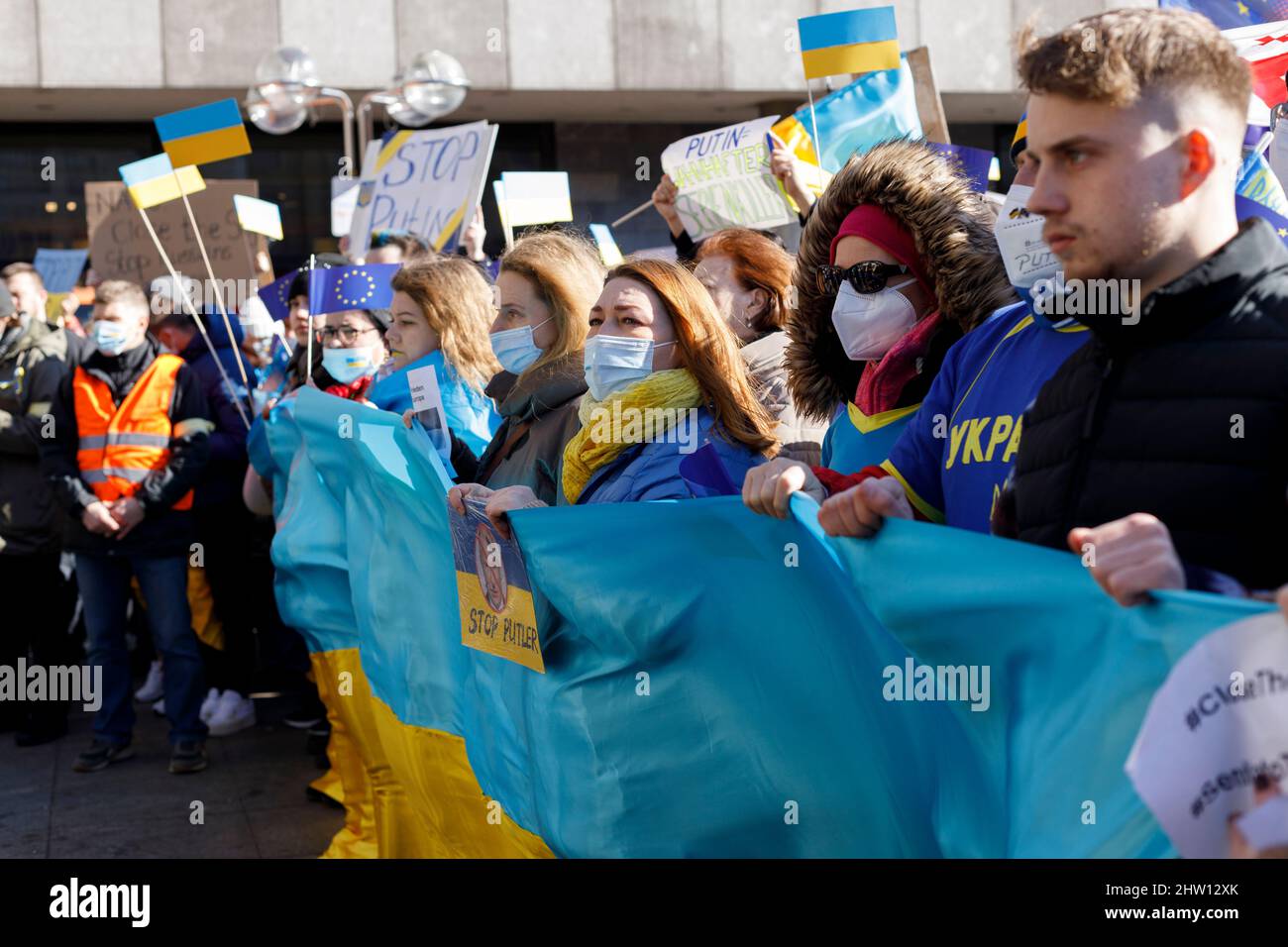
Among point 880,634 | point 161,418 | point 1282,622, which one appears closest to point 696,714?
point 880,634

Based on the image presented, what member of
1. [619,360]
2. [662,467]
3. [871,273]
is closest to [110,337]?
[619,360]

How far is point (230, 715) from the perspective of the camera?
7.74m

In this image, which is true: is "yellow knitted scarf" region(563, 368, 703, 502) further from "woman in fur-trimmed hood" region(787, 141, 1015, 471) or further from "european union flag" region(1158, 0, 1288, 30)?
"european union flag" region(1158, 0, 1288, 30)

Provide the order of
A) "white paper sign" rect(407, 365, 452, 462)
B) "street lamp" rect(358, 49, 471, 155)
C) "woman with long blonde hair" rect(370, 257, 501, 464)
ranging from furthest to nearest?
"street lamp" rect(358, 49, 471, 155) → "woman with long blonde hair" rect(370, 257, 501, 464) → "white paper sign" rect(407, 365, 452, 462)

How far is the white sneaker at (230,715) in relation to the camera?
7676 millimetres

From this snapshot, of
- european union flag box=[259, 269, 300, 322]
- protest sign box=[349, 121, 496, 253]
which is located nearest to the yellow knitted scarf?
protest sign box=[349, 121, 496, 253]

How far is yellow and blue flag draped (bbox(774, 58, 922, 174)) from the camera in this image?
5.80 metres

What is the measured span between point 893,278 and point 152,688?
6.42 meters

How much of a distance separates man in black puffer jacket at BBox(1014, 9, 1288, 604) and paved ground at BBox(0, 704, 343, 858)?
14.0 feet

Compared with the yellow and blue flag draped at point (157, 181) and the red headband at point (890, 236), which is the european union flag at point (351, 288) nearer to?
the yellow and blue flag draped at point (157, 181)

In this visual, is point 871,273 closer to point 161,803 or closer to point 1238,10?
point 1238,10

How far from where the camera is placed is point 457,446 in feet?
16.1

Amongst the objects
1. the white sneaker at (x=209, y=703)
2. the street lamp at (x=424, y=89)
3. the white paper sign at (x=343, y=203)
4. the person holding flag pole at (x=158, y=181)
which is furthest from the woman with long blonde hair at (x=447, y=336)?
the street lamp at (x=424, y=89)

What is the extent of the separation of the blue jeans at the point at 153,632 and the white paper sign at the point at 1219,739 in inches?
238
